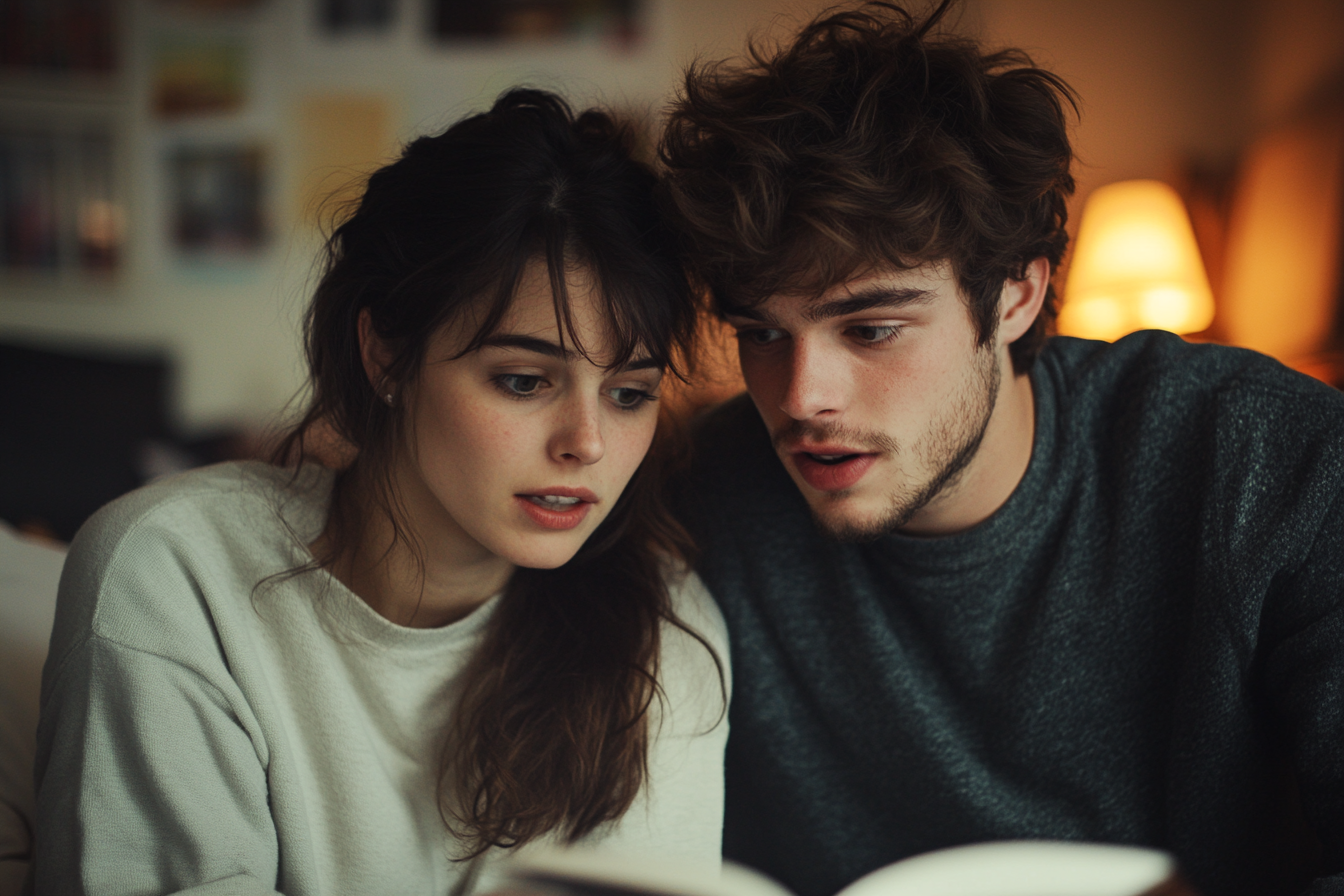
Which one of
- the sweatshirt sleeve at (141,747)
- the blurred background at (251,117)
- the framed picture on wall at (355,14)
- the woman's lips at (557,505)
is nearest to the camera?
the sweatshirt sleeve at (141,747)

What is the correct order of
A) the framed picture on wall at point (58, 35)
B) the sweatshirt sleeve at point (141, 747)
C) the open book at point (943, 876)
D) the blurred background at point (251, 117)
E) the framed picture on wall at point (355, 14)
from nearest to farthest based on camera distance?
the open book at point (943, 876)
the sweatshirt sleeve at point (141, 747)
the blurred background at point (251, 117)
the framed picture on wall at point (58, 35)
the framed picture on wall at point (355, 14)

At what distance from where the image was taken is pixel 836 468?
1132 millimetres

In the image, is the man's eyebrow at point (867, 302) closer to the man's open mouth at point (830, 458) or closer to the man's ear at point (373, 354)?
the man's open mouth at point (830, 458)

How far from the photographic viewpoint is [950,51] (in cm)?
117

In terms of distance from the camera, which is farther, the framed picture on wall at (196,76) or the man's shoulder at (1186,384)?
the framed picture on wall at (196,76)

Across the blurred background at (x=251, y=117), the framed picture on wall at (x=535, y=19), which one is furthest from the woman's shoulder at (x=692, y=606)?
the framed picture on wall at (x=535, y=19)

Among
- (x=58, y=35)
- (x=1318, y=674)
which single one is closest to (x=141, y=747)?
(x=1318, y=674)

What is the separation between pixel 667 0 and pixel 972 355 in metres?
2.78

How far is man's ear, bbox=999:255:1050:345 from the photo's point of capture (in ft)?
4.08

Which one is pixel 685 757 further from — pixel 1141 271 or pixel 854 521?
pixel 1141 271

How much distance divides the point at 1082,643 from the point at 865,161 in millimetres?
614

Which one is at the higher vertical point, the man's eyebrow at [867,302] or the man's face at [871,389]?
the man's eyebrow at [867,302]

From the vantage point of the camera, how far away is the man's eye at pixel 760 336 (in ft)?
3.78

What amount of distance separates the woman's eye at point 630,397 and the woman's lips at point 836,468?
19 cm
